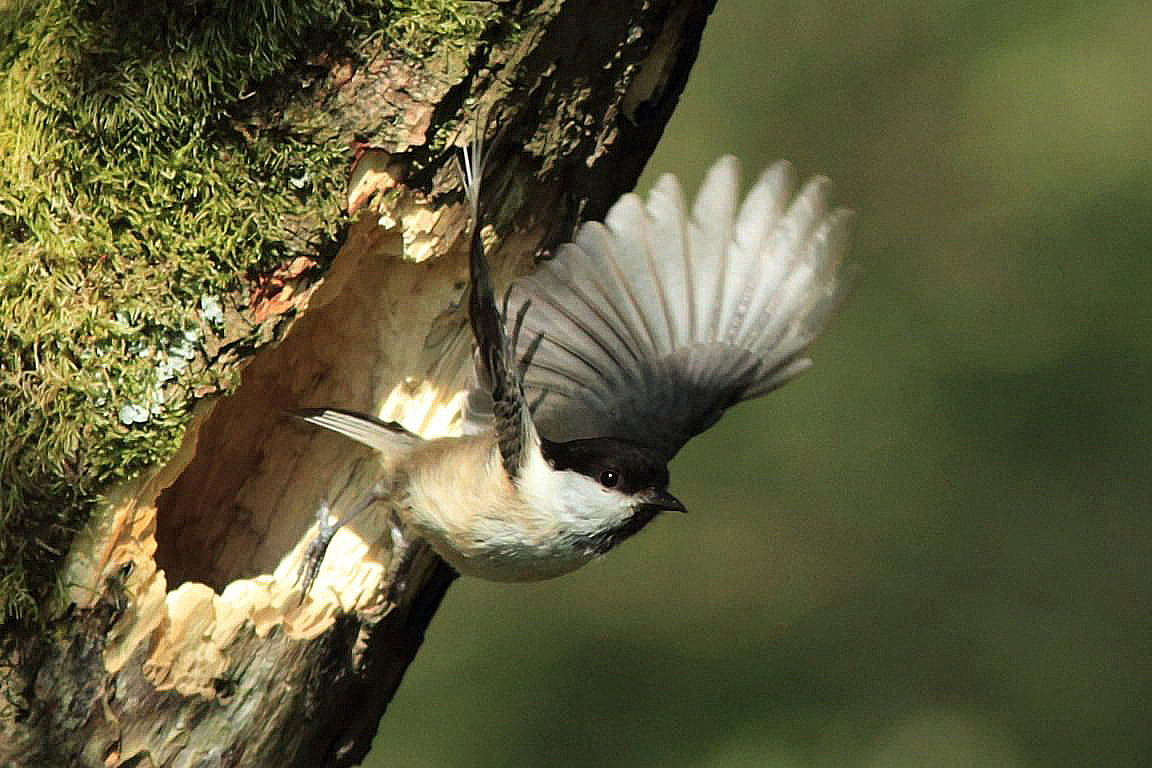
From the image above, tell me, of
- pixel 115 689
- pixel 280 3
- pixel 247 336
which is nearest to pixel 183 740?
pixel 115 689

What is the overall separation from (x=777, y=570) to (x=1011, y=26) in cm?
266

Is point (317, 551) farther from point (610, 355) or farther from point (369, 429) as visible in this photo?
point (610, 355)

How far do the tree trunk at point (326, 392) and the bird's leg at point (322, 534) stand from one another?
26 mm

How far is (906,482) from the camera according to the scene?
630 centimetres

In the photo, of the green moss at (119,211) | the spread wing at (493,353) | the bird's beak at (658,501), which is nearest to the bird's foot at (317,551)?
the spread wing at (493,353)

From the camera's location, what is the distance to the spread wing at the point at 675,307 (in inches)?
125

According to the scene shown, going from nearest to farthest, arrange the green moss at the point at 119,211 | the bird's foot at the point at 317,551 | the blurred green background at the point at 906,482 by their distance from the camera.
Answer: the green moss at the point at 119,211, the bird's foot at the point at 317,551, the blurred green background at the point at 906,482

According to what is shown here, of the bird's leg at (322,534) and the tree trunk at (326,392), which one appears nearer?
the tree trunk at (326,392)

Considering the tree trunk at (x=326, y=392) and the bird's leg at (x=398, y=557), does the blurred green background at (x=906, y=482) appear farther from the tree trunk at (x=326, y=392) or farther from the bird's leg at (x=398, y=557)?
the tree trunk at (x=326, y=392)

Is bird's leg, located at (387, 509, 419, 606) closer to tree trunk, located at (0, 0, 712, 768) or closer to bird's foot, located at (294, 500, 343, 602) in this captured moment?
tree trunk, located at (0, 0, 712, 768)

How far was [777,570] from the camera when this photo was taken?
6.01 m

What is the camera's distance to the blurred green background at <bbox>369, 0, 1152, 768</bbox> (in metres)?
5.38

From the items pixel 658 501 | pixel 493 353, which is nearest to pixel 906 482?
pixel 658 501

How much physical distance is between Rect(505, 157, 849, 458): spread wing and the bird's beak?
11.0 inches
